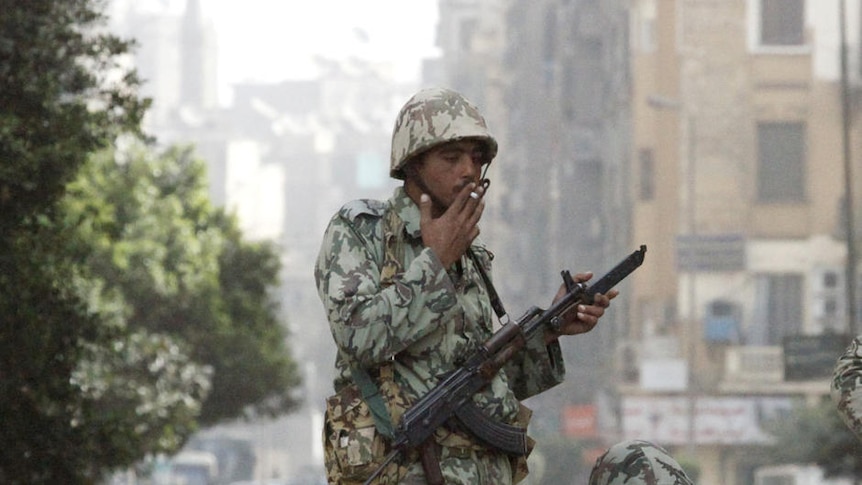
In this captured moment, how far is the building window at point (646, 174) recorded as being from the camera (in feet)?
246

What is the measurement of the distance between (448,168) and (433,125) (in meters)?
0.13

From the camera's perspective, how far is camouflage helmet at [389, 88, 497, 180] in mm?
6078

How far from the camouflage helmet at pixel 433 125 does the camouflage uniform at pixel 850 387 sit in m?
1.21

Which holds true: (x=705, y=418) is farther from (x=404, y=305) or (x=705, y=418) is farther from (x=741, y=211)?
(x=404, y=305)

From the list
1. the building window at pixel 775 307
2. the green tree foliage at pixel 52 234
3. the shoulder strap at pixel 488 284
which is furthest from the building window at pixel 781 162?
the shoulder strap at pixel 488 284

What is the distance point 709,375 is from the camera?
239ft

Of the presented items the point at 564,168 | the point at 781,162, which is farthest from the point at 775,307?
the point at 564,168

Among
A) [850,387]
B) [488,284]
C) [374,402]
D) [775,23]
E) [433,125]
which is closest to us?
[374,402]

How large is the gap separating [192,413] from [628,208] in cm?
4371

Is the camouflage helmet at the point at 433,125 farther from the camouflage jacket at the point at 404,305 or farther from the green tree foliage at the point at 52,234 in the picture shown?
the green tree foliage at the point at 52,234

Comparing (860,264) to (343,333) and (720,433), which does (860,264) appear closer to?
(720,433)

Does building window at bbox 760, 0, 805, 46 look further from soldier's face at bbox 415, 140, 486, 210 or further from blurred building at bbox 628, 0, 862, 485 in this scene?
soldier's face at bbox 415, 140, 486, 210

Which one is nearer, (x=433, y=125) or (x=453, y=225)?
(x=453, y=225)

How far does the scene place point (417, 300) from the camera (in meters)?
5.85
